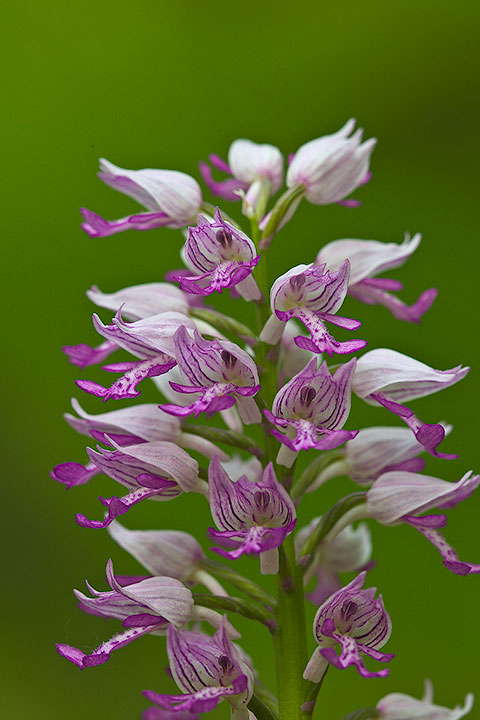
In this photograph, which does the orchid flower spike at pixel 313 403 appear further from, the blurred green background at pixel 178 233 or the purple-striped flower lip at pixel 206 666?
the blurred green background at pixel 178 233

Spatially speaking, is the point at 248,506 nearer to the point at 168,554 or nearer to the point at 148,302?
the point at 168,554

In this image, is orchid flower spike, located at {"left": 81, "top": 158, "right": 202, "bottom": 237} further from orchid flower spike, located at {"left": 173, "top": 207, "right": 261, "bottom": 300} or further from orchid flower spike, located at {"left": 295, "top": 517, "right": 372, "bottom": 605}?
orchid flower spike, located at {"left": 295, "top": 517, "right": 372, "bottom": 605}

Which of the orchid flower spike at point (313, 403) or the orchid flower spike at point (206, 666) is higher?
the orchid flower spike at point (313, 403)

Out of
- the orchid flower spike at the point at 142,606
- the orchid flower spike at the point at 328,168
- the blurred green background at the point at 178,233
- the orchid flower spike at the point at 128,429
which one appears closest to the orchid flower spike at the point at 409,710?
the orchid flower spike at the point at 142,606

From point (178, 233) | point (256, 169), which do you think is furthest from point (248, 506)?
point (178, 233)

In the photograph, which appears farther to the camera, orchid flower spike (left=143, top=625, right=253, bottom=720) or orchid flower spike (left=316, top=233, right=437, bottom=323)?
orchid flower spike (left=316, top=233, right=437, bottom=323)

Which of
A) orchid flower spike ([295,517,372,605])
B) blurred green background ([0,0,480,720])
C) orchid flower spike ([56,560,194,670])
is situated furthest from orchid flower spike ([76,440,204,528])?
blurred green background ([0,0,480,720])

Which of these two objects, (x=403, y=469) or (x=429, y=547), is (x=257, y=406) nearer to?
(x=403, y=469)
